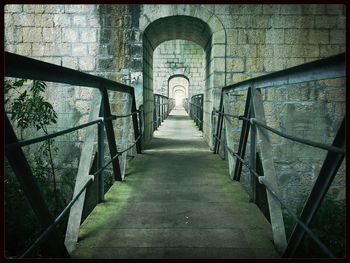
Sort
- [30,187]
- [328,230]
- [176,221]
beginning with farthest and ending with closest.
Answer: [328,230], [176,221], [30,187]

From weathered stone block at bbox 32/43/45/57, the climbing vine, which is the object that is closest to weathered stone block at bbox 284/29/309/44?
the climbing vine

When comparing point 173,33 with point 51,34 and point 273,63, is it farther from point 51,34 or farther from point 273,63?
point 51,34

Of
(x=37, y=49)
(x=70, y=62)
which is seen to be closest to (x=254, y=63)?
(x=70, y=62)

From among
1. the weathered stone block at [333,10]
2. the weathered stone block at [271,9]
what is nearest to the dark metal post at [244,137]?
the weathered stone block at [271,9]

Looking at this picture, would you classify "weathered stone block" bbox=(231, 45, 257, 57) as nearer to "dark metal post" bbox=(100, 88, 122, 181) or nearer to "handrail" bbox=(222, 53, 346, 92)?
"dark metal post" bbox=(100, 88, 122, 181)

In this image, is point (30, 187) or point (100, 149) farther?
point (100, 149)

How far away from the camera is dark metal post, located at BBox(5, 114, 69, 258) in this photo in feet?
4.27

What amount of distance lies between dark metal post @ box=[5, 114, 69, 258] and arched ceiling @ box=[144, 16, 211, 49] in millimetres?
5039

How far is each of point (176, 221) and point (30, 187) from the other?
1229 mm

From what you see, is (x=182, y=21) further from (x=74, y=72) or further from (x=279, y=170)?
(x=74, y=72)

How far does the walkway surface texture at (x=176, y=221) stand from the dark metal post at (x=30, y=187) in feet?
0.70

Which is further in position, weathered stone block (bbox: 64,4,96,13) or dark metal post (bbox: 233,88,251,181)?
weathered stone block (bbox: 64,4,96,13)

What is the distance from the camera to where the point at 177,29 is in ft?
22.7

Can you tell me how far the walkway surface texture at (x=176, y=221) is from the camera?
1.97 meters
